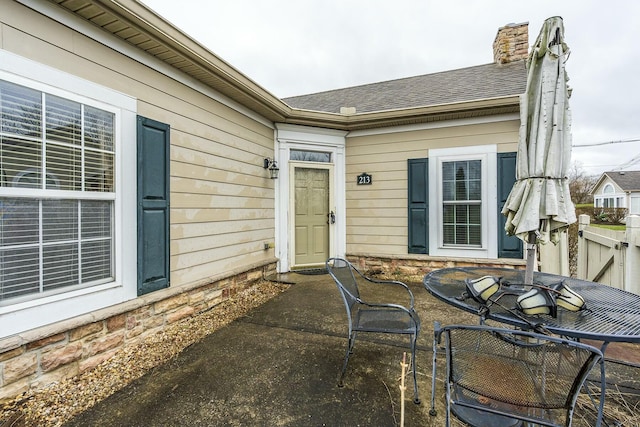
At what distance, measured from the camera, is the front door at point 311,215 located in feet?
16.7

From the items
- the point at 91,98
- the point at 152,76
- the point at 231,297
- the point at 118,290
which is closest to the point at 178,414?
the point at 118,290

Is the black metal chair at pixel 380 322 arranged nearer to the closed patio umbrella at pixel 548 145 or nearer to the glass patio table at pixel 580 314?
the glass patio table at pixel 580 314

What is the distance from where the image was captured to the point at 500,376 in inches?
51.1

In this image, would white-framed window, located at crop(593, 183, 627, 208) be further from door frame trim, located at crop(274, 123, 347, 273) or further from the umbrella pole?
the umbrella pole

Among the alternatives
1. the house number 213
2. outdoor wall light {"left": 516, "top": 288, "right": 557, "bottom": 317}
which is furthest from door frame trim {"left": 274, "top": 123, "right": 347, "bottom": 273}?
outdoor wall light {"left": 516, "top": 288, "right": 557, "bottom": 317}

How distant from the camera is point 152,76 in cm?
284

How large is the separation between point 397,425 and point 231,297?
274 centimetres

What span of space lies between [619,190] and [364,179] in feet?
85.1

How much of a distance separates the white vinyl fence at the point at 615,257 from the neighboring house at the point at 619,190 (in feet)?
62.9

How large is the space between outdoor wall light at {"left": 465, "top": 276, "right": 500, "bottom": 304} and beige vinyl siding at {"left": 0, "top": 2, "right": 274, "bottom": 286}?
2832 mm

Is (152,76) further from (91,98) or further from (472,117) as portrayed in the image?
(472,117)

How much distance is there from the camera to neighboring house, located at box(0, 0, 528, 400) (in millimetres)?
1964

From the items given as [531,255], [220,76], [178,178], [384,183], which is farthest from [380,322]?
[384,183]

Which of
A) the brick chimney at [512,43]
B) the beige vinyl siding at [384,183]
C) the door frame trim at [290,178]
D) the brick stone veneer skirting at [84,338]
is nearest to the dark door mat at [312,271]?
the door frame trim at [290,178]
